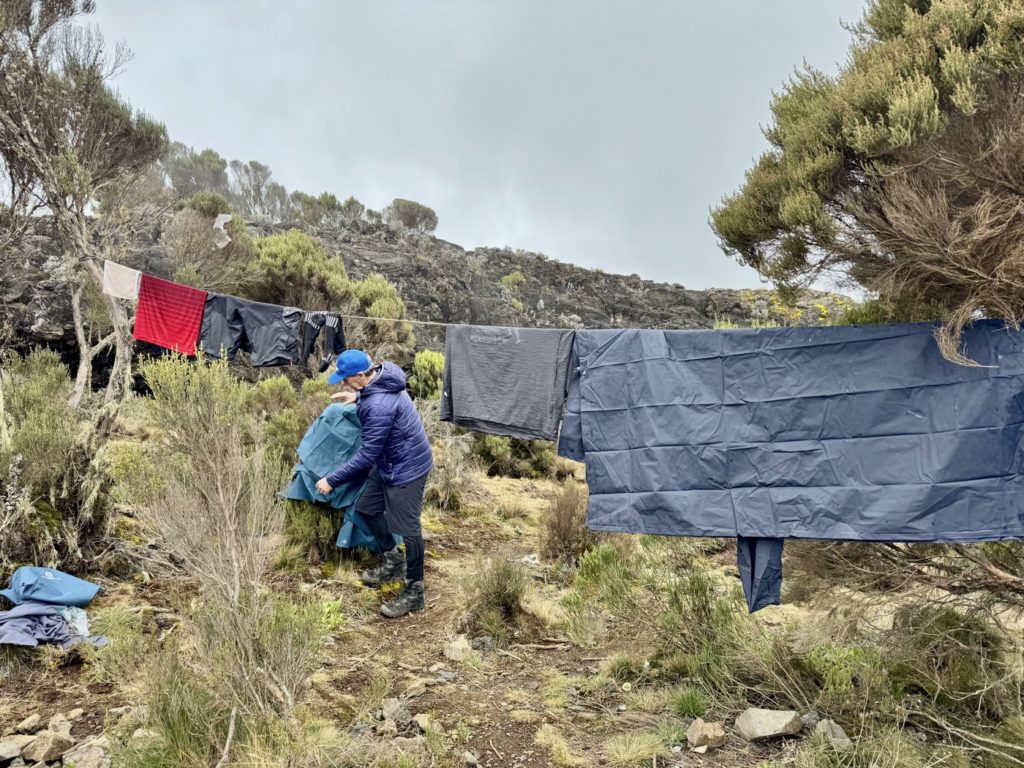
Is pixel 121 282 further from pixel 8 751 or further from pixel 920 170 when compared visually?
pixel 920 170

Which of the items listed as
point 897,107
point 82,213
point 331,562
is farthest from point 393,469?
point 82,213

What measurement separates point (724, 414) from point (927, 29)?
2.16 metres

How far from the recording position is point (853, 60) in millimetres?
3439

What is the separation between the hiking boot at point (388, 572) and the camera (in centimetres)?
514

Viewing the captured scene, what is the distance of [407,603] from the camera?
4703 millimetres

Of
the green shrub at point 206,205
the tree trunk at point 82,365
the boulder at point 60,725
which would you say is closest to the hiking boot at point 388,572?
the boulder at point 60,725

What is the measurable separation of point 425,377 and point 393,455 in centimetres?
689

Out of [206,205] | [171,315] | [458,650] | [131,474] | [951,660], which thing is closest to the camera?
[951,660]

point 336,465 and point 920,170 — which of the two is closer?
point 920,170

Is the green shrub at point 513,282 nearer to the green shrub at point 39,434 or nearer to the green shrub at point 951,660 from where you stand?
the green shrub at point 39,434

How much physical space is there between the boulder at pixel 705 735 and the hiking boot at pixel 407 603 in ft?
7.35

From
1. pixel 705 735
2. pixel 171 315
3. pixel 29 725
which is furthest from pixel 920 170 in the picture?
pixel 171 315

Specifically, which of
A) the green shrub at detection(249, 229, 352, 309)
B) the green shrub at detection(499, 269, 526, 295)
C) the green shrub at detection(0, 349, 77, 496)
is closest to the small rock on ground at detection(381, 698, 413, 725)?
the green shrub at detection(0, 349, 77, 496)

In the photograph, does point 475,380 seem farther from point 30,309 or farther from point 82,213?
point 30,309
